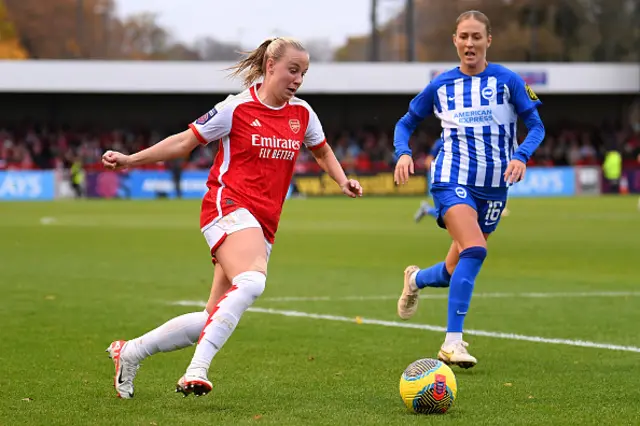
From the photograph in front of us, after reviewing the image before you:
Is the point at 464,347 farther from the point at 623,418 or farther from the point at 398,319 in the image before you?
the point at 398,319

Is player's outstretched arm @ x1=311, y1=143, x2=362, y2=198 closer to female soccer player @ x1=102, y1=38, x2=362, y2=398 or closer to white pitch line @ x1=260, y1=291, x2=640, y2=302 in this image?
female soccer player @ x1=102, y1=38, x2=362, y2=398

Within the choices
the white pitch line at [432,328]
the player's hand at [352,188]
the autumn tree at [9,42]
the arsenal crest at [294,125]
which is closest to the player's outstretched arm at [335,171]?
the player's hand at [352,188]

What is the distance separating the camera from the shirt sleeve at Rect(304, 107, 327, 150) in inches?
260

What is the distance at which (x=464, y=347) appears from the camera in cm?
750

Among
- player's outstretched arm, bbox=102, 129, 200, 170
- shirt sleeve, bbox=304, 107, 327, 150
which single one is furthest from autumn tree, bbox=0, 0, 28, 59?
player's outstretched arm, bbox=102, 129, 200, 170

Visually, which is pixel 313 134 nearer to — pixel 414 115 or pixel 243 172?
pixel 243 172

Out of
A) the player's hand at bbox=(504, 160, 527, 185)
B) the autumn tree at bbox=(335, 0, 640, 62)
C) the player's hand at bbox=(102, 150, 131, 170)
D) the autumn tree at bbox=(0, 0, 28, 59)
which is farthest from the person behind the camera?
the autumn tree at bbox=(335, 0, 640, 62)

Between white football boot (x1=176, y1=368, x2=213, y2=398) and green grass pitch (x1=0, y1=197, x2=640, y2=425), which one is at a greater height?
white football boot (x1=176, y1=368, x2=213, y2=398)

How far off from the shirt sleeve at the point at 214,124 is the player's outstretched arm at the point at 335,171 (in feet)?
2.42

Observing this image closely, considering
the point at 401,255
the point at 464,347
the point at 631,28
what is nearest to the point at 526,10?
the point at 631,28

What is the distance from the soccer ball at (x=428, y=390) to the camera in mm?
5887

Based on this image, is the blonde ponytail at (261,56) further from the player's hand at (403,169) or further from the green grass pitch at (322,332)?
the green grass pitch at (322,332)

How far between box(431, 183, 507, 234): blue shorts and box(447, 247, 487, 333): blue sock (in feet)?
1.12

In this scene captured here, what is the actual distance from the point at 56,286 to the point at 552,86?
144 ft
